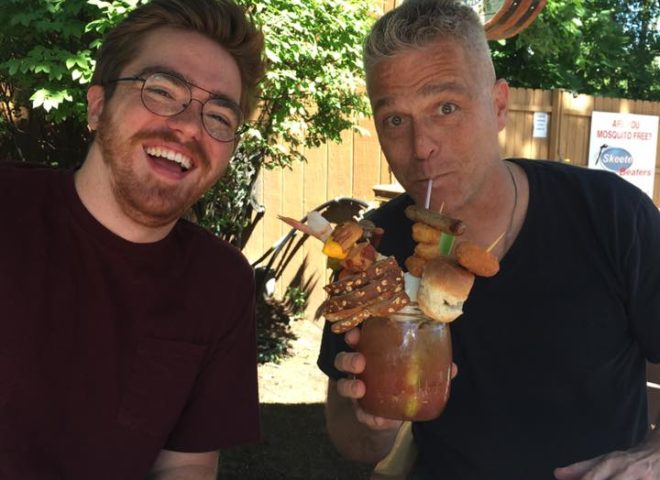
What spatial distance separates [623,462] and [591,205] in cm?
73

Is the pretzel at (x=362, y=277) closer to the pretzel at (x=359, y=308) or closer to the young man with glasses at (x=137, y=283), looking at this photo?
the pretzel at (x=359, y=308)

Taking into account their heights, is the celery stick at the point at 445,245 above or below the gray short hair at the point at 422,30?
below

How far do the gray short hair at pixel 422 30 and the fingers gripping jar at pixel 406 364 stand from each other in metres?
0.79

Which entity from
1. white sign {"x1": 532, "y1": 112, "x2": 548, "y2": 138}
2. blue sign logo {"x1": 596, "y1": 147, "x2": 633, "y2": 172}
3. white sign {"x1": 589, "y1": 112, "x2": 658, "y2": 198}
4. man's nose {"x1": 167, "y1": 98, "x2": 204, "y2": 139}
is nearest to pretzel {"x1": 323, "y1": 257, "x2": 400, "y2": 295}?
man's nose {"x1": 167, "y1": 98, "x2": 204, "y2": 139}

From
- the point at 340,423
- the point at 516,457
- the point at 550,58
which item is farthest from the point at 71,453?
the point at 550,58

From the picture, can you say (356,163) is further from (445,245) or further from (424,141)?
(445,245)

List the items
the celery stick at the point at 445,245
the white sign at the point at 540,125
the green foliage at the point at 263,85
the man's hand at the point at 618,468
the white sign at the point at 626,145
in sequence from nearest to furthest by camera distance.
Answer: the man's hand at the point at 618,468
the celery stick at the point at 445,245
the green foliage at the point at 263,85
the white sign at the point at 540,125
the white sign at the point at 626,145

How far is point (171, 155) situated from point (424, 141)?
0.71 meters

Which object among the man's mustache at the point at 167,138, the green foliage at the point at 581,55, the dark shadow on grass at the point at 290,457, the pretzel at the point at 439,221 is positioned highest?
the green foliage at the point at 581,55

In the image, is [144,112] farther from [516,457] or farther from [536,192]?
[516,457]

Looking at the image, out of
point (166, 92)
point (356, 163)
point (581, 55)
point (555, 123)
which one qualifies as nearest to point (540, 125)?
point (555, 123)

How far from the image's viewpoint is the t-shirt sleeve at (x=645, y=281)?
1706mm

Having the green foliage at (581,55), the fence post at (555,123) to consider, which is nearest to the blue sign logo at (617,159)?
the fence post at (555,123)

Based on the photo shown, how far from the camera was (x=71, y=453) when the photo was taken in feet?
5.45
